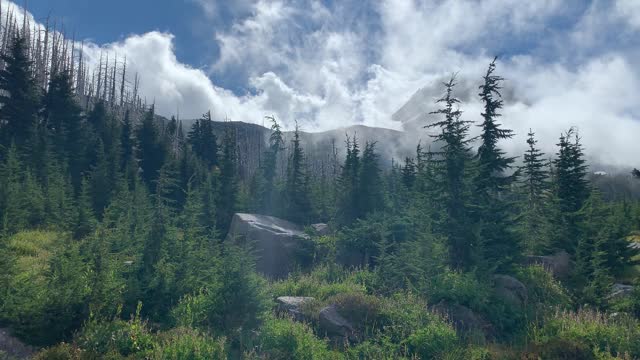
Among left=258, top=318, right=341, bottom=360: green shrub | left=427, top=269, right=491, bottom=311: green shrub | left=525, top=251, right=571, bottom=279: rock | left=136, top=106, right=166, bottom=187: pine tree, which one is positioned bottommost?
left=258, top=318, right=341, bottom=360: green shrub

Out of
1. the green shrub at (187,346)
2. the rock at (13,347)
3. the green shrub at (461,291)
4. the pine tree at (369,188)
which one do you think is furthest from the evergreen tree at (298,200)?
the rock at (13,347)

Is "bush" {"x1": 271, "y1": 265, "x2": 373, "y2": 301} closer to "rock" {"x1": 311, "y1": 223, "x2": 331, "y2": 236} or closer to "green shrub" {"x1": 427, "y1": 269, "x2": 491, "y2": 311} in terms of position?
"green shrub" {"x1": 427, "y1": 269, "x2": 491, "y2": 311}

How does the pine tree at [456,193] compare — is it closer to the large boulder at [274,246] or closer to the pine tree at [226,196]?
the large boulder at [274,246]

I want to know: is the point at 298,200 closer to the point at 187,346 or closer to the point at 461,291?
the point at 461,291

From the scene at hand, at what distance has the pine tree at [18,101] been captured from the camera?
113 feet

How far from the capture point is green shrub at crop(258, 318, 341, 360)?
37.8ft

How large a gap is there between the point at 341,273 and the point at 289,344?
31.3ft

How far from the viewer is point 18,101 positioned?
34938mm

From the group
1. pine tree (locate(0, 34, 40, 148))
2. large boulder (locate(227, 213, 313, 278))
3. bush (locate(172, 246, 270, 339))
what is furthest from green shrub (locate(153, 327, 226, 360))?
pine tree (locate(0, 34, 40, 148))

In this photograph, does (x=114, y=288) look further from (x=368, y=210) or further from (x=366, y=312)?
(x=368, y=210)

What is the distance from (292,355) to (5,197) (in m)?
16.7

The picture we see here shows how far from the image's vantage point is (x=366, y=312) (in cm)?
1434

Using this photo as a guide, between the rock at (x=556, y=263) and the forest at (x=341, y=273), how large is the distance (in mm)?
88

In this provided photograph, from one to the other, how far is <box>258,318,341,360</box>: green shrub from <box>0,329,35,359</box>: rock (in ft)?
16.7
